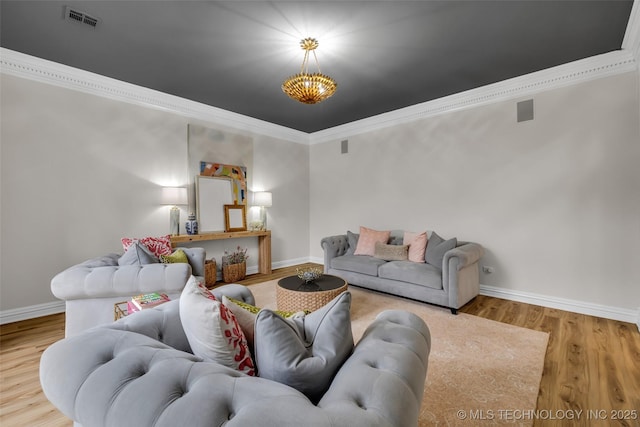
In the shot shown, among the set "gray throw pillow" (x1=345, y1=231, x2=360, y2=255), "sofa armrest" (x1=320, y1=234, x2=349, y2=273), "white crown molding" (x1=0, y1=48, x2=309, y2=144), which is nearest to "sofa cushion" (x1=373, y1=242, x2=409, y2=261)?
"gray throw pillow" (x1=345, y1=231, x2=360, y2=255)

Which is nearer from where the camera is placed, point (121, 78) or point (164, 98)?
point (121, 78)

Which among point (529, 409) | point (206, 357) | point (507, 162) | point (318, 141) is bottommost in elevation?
point (529, 409)

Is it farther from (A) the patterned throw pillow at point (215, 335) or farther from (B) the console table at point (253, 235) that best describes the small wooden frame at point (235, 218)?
(A) the patterned throw pillow at point (215, 335)

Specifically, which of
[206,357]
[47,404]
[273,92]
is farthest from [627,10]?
[47,404]

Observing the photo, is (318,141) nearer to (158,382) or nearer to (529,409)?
(529,409)

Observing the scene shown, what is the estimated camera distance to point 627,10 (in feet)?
8.23

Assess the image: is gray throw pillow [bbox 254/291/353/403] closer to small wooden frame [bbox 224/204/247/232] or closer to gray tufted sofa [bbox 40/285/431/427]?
gray tufted sofa [bbox 40/285/431/427]

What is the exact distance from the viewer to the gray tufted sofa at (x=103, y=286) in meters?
2.40

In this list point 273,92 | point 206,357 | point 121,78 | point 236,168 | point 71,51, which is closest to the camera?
point 206,357

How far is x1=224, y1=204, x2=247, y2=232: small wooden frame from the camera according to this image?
5.02 metres

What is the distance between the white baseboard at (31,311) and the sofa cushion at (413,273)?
4.11 metres

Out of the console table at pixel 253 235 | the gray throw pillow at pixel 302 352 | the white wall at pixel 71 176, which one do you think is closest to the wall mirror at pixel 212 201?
the console table at pixel 253 235

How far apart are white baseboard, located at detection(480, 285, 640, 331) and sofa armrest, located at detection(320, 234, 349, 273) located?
7.13 feet

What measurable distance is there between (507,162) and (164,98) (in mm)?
5016
